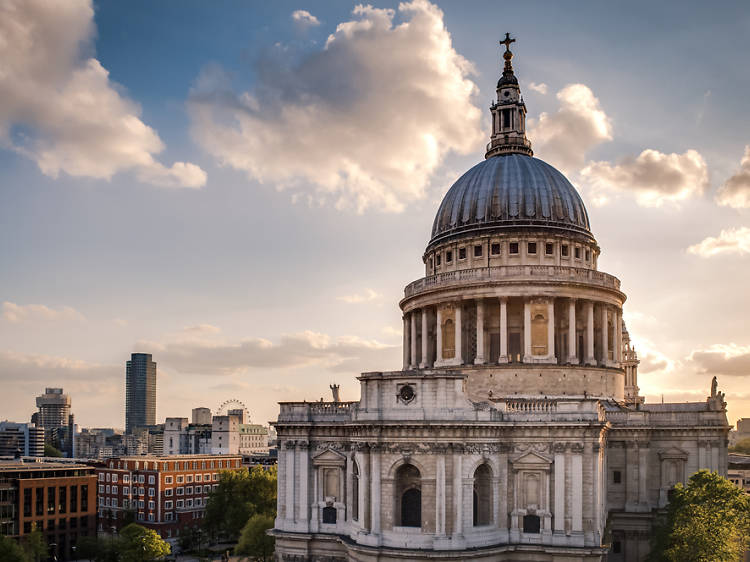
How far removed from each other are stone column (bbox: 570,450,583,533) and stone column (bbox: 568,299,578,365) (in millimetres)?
16521

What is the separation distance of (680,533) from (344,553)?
24244 millimetres

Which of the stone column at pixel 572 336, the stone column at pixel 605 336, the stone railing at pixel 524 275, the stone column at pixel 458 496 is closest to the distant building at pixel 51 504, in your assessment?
the stone railing at pixel 524 275

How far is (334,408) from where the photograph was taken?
60.5 metres

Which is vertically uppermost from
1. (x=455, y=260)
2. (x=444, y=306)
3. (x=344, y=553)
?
(x=455, y=260)

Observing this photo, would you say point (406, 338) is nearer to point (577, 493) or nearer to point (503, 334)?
point (503, 334)

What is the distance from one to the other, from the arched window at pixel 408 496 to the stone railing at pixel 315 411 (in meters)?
6.97

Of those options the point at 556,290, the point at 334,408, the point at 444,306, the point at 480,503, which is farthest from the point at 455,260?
the point at 480,503

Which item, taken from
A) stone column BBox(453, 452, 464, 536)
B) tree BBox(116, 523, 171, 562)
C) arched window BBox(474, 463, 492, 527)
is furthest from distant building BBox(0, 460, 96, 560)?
stone column BBox(453, 452, 464, 536)

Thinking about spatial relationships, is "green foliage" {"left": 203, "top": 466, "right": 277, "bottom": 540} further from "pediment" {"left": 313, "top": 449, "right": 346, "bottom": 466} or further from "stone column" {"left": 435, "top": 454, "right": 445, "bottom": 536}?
"stone column" {"left": 435, "top": 454, "right": 445, "bottom": 536}

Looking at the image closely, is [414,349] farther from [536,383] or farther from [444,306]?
[536,383]

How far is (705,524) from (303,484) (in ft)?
96.6

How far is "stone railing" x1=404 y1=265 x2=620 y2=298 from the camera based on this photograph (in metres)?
70.2

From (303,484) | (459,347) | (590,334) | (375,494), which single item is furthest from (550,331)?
(303,484)

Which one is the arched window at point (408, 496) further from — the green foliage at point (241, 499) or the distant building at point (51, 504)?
the distant building at point (51, 504)
